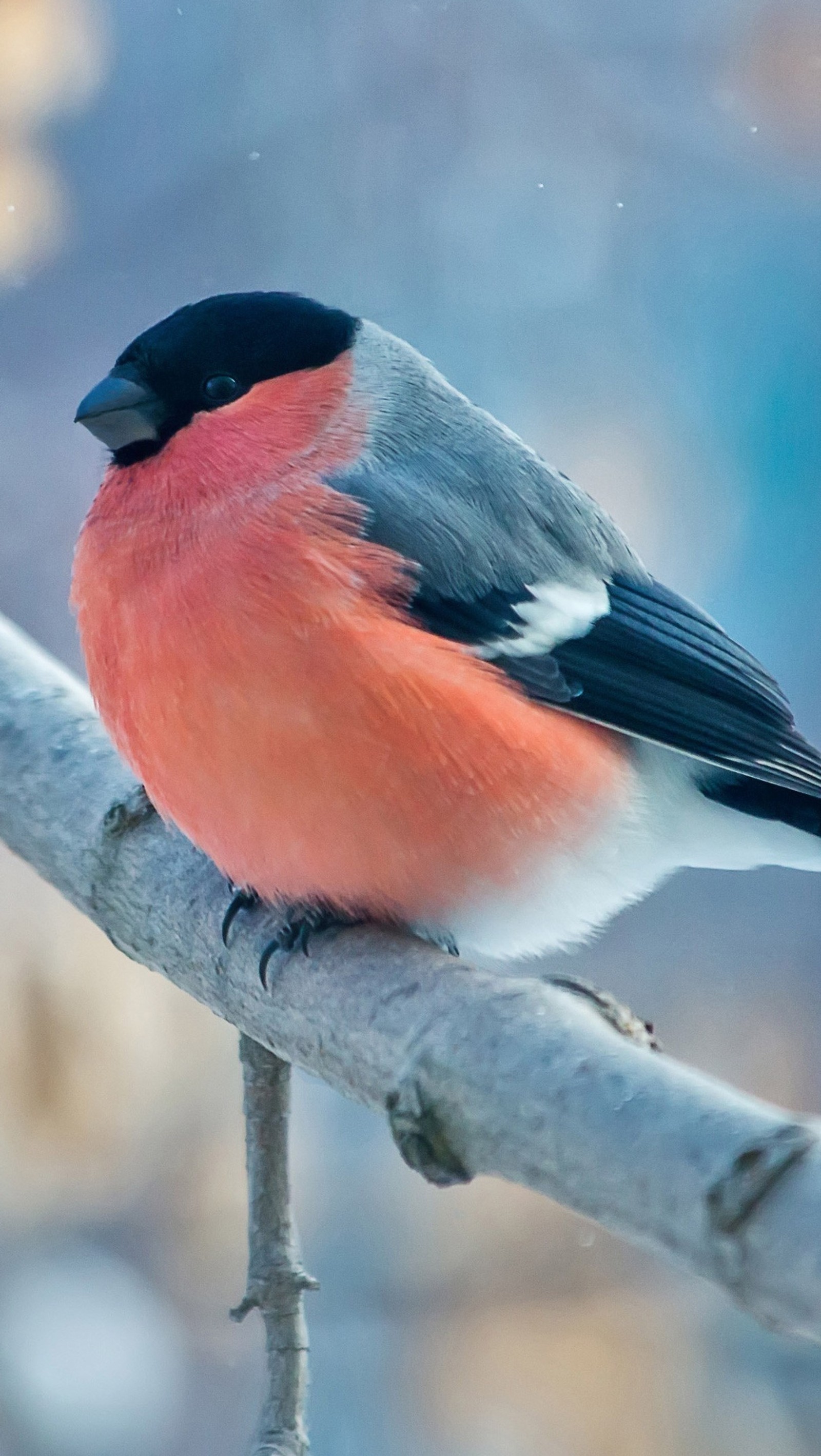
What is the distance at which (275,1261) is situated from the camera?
736mm

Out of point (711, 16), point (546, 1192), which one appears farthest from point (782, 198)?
point (546, 1192)

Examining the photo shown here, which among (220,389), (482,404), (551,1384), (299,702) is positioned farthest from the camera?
(482,404)

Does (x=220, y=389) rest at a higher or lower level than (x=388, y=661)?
higher

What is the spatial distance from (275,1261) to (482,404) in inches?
33.4

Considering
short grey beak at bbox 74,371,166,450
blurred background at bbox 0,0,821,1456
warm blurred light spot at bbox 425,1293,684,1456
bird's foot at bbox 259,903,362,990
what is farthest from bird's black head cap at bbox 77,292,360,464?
warm blurred light spot at bbox 425,1293,684,1456

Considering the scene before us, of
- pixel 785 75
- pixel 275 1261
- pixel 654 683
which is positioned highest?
pixel 785 75

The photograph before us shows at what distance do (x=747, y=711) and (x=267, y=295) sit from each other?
0.37 m

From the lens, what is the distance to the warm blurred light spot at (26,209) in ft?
4.49

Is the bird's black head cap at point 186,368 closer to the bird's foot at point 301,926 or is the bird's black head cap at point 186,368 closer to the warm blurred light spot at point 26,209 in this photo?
the bird's foot at point 301,926

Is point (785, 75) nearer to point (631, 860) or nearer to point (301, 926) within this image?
point (631, 860)

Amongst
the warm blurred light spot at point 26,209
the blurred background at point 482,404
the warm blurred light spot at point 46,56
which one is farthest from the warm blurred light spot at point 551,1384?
the warm blurred light spot at point 46,56

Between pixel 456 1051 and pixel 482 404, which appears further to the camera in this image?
pixel 482 404

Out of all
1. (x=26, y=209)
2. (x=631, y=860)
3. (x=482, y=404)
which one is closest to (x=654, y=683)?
(x=631, y=860)

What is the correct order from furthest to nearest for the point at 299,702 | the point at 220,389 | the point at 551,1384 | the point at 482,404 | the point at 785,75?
the point at 785,75 < the point at 482,404 < the point at 551,1384 < the point at 220,389 < the point at 299,702
